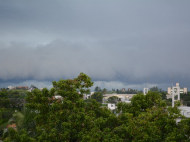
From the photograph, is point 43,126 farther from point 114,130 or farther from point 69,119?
point 114,130

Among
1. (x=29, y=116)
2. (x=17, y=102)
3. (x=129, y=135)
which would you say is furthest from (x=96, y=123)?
(x=17, y=102)

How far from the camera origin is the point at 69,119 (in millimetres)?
9375

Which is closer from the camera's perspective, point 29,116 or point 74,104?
point 74,104

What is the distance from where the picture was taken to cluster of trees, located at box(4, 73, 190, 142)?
845cm

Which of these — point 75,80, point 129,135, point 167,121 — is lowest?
point 129,135

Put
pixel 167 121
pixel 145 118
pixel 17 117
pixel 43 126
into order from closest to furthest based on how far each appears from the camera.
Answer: pixel 167 121 < pixel 145 118 < pixel 43 126 < pixel 17 117

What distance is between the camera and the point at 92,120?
9.50 meters

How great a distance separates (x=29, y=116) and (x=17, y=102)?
23275mm

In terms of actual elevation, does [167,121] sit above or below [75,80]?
below

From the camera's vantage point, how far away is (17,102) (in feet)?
114

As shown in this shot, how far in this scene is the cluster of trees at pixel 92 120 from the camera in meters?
8.45

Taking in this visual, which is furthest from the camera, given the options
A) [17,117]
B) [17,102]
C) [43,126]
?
[17,102]

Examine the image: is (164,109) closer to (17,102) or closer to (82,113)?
(82,113)

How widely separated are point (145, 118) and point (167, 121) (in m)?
0.87
